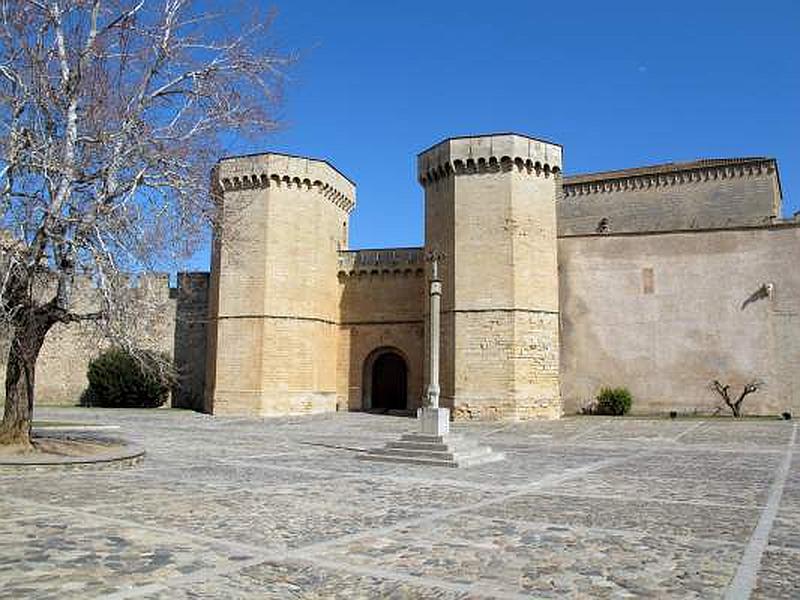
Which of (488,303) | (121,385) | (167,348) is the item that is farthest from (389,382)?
(121,385)

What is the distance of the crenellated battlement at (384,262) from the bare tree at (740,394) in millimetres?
10789

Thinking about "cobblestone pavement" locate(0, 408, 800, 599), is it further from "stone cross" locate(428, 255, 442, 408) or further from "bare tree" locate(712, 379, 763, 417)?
"bare tree" locate(712, 379, 763, 417)

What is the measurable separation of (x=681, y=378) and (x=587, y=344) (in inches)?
124

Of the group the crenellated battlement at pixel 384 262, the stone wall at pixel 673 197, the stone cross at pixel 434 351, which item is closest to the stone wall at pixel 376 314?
the crenellated battlement at pixel 384 262

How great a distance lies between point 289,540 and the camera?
5684mm

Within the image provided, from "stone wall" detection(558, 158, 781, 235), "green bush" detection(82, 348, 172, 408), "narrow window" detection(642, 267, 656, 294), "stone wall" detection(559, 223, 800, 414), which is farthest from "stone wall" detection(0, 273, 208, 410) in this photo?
"narrow window" detection(642, 267, 656, 294)

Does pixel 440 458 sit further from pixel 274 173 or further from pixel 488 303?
pixel 274 173

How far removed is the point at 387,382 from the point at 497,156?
9.89 m

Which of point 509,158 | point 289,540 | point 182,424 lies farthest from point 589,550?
point 509,158

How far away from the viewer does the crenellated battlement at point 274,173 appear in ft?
79.9

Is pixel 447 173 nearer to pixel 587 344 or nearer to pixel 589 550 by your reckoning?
pixel 587 344

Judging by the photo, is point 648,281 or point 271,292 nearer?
point 648,281

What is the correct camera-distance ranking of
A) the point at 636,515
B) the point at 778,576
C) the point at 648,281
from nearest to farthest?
1. the point at 778,576
2. the point at 636,515
3. the point at 648,281

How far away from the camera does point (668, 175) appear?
29.7m
